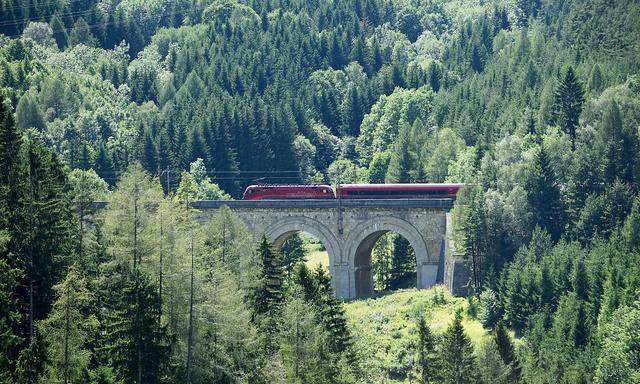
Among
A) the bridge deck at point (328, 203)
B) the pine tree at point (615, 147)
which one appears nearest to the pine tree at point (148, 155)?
the bridge deck at point (328, 203)

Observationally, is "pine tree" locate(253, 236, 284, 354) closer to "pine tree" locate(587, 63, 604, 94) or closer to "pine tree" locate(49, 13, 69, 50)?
"pine tree" locate(587, 63, 604, 94)

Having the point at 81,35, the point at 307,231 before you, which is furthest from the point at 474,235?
the point at 81,35

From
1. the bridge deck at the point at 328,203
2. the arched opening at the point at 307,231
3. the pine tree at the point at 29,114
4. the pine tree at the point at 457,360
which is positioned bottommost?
the pine tree at the point at 457,360

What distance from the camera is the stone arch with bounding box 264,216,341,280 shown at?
4252 inches

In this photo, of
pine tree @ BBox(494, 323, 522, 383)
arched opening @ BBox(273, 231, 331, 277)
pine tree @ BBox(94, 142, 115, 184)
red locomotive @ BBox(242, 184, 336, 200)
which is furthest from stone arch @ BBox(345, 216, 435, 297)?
pine tree @ BBox(94, 142, 115, 184)

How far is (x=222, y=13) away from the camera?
609 ft

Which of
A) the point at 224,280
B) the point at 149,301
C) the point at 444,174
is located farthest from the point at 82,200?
the point at 444,174

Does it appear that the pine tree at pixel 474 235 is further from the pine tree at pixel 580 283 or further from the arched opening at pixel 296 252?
A: the arched opening at pixel 296 252

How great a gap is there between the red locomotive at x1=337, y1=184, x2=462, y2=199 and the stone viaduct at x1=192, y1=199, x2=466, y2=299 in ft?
6.30

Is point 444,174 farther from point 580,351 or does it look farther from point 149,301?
point 149,301

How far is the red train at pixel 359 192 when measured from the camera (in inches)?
4262

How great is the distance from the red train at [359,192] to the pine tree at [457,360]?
3287 centimetres

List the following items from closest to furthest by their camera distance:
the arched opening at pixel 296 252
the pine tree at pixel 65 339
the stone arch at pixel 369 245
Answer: the pine tree at pixel 65 339
the stone arch at pixel 369 245
the arched opening at pixel 296 252

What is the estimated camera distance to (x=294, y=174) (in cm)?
13512
